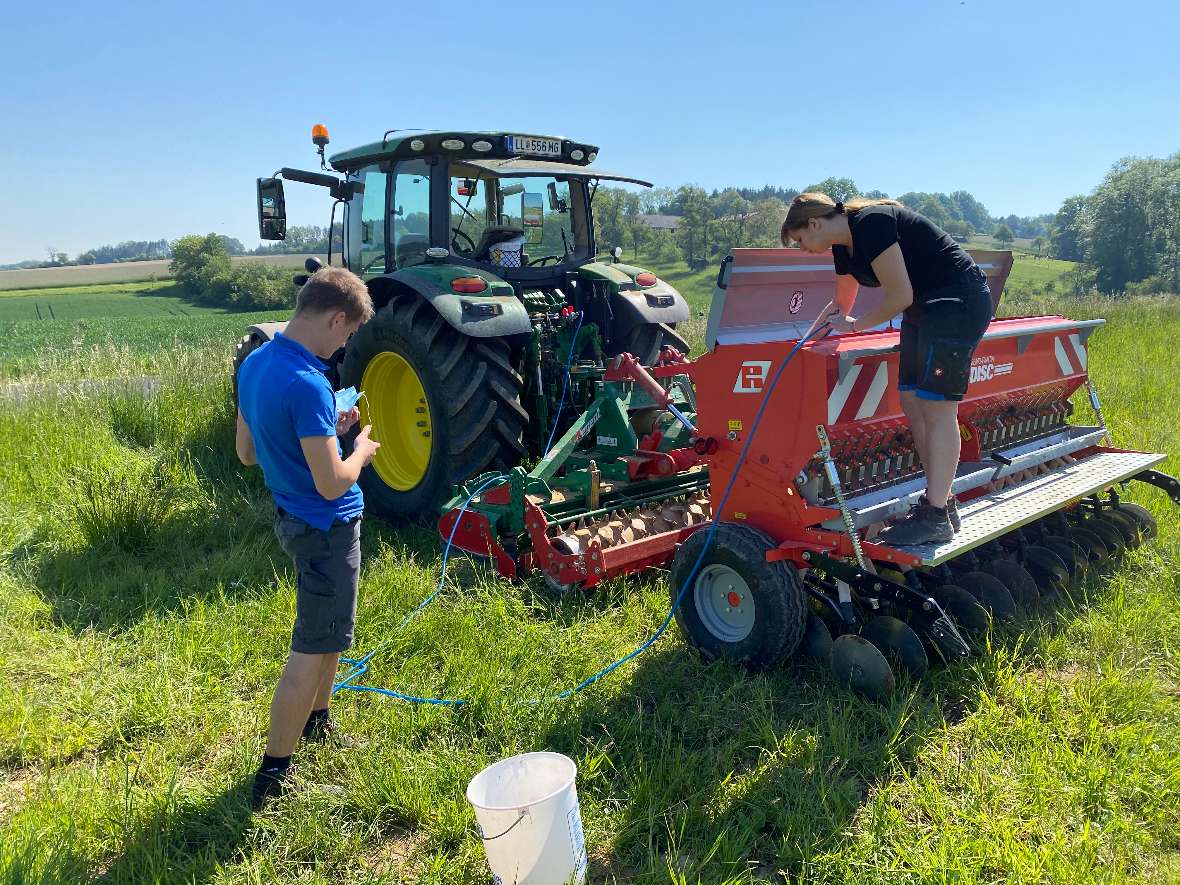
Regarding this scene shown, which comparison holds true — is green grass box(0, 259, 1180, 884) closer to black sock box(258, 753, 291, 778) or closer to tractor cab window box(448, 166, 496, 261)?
black sock box(258, 753, 291, 778)

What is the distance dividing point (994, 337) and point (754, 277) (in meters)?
1.14

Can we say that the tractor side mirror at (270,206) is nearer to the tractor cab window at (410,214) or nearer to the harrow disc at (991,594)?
the tractor cab window at (410,214)

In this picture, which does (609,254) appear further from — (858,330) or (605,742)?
(605,742)

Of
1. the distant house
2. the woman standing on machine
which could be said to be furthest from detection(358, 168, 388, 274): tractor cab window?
the distant house

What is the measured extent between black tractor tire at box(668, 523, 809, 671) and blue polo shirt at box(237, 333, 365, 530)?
1.40 m

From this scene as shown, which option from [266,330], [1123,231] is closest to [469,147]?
[266,330]

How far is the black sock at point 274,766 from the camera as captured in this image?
2.46 m

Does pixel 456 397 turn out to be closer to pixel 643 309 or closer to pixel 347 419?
pixel 643 309

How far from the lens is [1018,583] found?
131 inches

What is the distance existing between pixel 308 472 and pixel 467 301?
2.28 m

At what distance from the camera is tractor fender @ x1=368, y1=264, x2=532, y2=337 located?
14.4ft

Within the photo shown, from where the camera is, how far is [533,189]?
565cm

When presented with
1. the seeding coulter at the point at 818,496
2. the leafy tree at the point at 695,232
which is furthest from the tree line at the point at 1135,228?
the seeding coulter at the point at 818,496

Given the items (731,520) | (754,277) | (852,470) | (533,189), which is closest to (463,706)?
(731,520)
